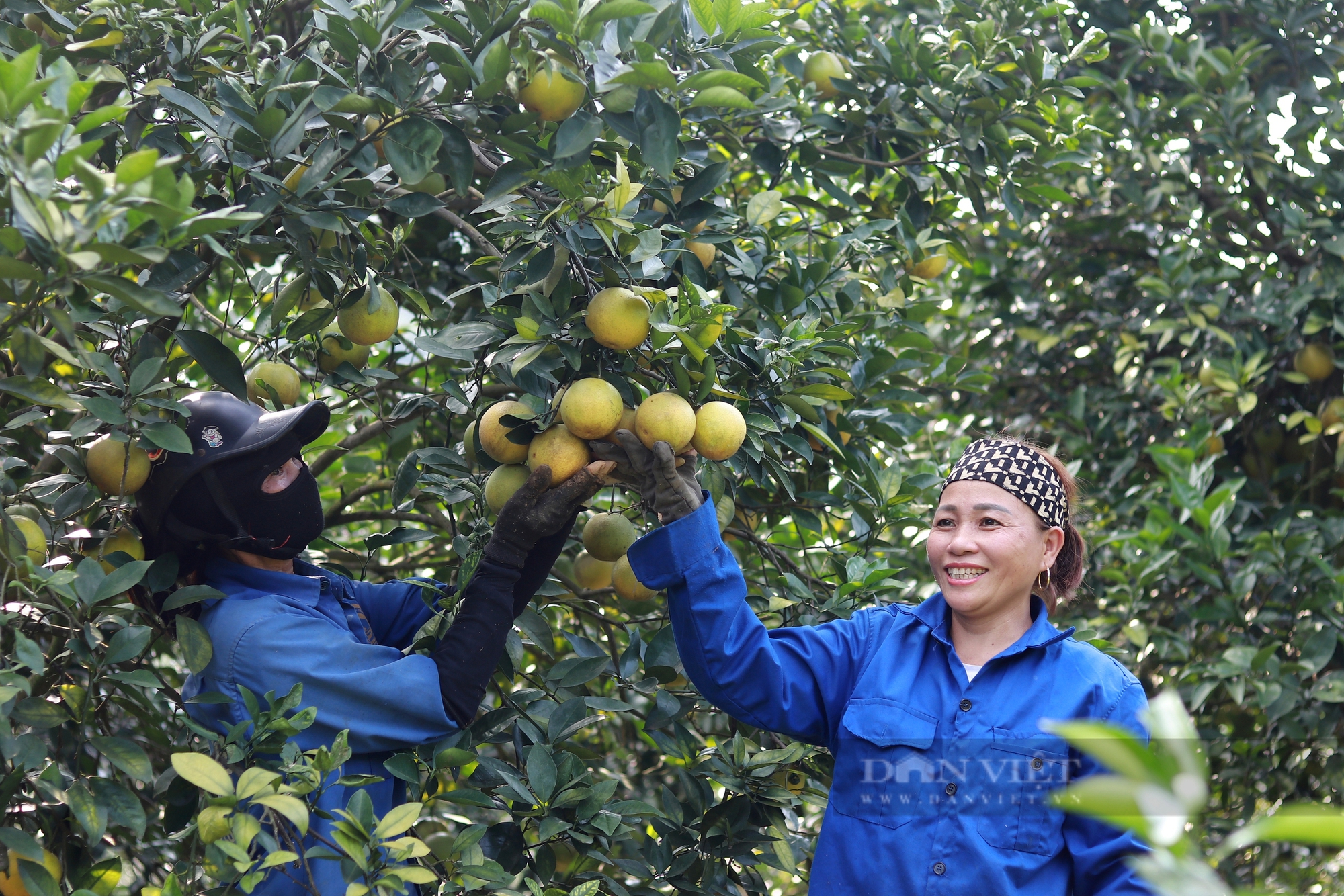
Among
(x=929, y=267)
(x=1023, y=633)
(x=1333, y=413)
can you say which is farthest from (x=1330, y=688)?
(x=1023, y=633)

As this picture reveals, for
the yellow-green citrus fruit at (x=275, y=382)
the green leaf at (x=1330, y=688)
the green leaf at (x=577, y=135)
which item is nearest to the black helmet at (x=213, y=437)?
the yellow-green citrus fruit at (x=275, y=382)

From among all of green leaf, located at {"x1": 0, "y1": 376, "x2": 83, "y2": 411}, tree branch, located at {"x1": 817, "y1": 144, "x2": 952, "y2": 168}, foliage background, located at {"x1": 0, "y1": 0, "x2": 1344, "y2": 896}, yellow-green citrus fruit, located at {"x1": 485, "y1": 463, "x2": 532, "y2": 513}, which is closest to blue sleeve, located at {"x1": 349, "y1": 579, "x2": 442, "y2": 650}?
foliage background, located at {"x1": 0, "y1": 0, "x2": 1344, "y2": 896}

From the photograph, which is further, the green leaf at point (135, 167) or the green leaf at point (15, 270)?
the green leaf at point (15, 270)

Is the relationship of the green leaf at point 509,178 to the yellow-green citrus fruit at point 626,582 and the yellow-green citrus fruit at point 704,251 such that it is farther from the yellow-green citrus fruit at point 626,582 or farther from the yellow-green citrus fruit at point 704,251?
the yellow-green citrus fruit at point 626,582

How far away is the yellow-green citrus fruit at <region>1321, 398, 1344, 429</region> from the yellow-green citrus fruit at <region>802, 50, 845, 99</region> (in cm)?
189

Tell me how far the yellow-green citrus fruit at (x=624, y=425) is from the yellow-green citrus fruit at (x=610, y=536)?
1.08 ft

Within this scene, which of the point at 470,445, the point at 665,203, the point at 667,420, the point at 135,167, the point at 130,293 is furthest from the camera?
the point at 665,203

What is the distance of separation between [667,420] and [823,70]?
140 cm

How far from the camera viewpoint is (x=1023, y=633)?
70.8 inches

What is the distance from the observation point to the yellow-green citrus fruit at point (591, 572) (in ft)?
7.81

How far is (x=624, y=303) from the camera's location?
166cm

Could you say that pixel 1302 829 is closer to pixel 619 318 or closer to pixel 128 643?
pixel 619 318

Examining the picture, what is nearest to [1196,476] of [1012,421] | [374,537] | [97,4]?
[1012,421]

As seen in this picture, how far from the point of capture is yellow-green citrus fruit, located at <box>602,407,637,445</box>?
1739mm
